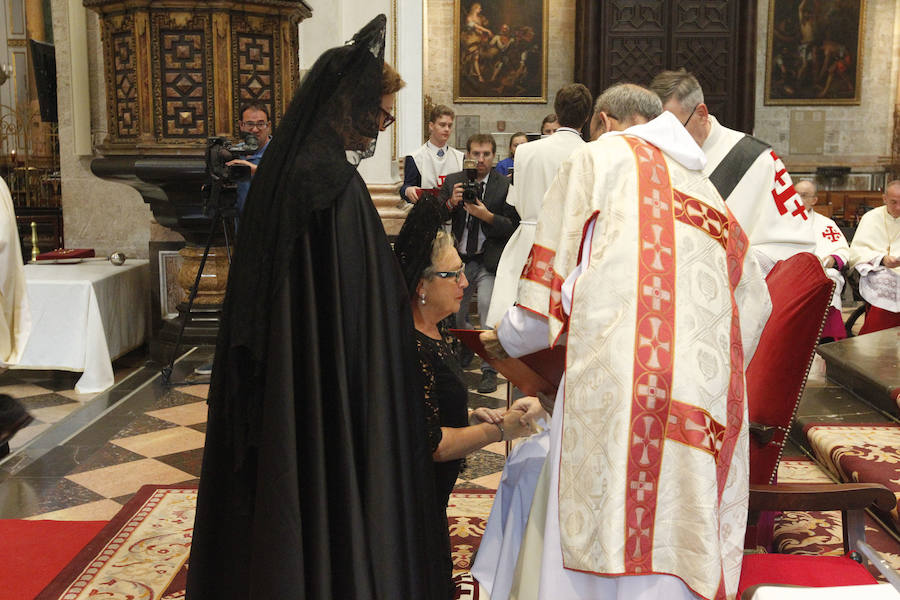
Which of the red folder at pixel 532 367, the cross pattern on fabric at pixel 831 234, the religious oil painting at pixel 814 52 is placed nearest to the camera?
the red folder at pixel 532 367

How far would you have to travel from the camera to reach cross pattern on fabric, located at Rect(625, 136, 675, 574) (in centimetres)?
201

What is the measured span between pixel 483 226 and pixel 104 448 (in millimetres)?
2645


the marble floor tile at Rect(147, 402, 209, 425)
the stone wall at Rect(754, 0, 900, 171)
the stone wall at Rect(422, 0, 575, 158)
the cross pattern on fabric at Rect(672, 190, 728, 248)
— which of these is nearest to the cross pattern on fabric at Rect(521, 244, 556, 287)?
the cross pattern on fabric at Rect(672, 190, 728, 248)

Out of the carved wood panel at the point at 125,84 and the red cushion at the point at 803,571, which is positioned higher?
the carved wood panel at the point at 125,84

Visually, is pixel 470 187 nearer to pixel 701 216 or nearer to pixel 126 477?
pixel 126 477

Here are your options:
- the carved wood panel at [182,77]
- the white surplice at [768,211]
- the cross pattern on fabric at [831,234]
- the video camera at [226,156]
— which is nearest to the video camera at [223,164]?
the video camera at [226,156]

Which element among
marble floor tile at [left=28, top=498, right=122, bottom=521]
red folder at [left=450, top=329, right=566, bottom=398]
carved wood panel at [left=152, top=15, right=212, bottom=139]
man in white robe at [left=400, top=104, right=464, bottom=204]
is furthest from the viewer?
man in white robe at [left=400, top=104, right=464, bottom=204]

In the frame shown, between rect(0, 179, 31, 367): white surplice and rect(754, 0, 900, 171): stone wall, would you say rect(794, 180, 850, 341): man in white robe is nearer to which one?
rect(0, 179, 31, 367): white surplice

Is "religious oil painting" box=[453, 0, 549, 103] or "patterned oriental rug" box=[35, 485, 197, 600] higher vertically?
"religious oil painting" box=[453, 0, 549, 103]

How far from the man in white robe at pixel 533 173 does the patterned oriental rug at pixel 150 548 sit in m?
1.42

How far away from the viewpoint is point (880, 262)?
701 centimetres

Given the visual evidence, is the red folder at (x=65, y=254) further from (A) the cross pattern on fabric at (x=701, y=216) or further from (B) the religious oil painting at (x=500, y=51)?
(B) the religious oil painting at (x=500, y=51)

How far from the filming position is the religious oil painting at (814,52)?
16.5m

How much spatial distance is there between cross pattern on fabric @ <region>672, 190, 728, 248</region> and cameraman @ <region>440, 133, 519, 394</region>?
3581 mm
